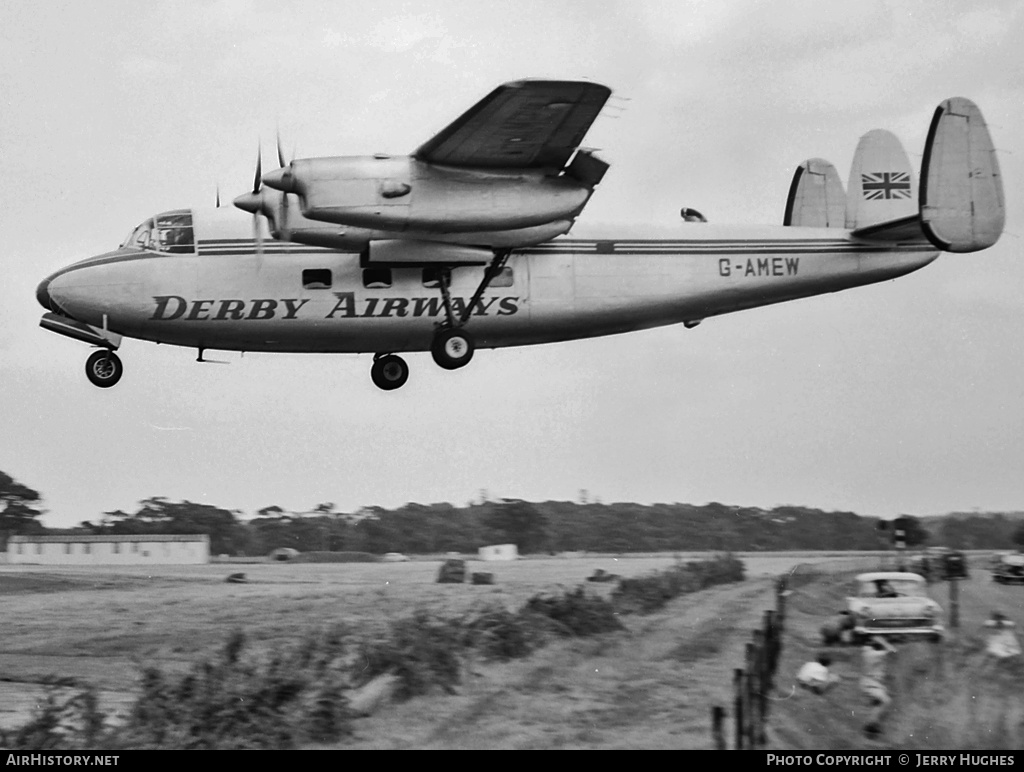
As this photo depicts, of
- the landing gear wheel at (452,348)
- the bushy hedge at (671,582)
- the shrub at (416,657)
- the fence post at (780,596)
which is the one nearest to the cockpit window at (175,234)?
the landing gear wheel at (452,348)

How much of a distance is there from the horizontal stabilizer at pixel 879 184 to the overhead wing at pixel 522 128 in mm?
6047

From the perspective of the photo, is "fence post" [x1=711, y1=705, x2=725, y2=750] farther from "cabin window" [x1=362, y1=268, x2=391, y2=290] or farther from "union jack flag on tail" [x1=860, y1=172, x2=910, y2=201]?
"union jack flag on tail" [x1=860, y1=172, x2=910, y2=201]

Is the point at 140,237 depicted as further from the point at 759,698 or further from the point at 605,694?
the point at 759,698

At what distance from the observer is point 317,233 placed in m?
18.9

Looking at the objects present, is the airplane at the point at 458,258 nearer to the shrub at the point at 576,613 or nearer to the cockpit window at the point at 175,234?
the cockpit window at the point at 175,234

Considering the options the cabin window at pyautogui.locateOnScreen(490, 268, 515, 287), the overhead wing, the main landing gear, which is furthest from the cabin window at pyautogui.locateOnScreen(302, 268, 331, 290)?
the overhead wing

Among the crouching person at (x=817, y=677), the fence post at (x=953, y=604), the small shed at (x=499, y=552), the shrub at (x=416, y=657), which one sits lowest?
the crouching person at (x=817, y=677)

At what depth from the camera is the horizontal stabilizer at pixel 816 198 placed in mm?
22344

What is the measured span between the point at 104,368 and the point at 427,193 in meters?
5.72

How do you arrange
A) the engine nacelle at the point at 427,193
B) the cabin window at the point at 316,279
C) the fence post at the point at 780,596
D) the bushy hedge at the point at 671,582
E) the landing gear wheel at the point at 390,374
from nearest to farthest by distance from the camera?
1. the fence post at the point at 780,596
2. the engine nacelle at the point at 427,193
3. the bushy hedge at the point at 671,582
4. the cabin window at the point at 316,279
5. the landing gear wheel at the point at 390,374

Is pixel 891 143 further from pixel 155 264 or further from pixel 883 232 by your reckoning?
pixel 155 264

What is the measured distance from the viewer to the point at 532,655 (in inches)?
685

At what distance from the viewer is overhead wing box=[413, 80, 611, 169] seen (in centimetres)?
1686
